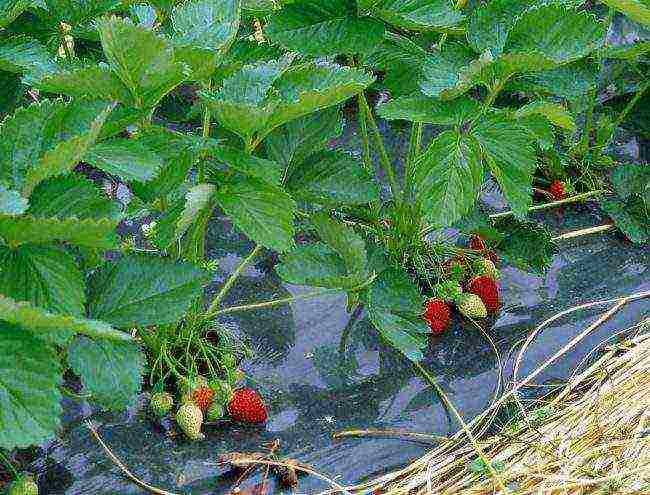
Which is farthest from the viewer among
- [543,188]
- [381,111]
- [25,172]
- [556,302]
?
[543,188]

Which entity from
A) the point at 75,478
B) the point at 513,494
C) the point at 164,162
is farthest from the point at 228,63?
the point at 513,494

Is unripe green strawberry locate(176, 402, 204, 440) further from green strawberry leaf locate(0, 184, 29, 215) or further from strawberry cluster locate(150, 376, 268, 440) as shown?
green strawberry leaf locate(0, 184, 29, 215)

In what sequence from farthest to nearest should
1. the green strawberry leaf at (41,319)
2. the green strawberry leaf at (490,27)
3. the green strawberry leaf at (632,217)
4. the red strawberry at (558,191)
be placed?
the red strawberry at (558,191) < the green strawberry leaf at (632,217) < the green strawberry leaf at (490,27) < the green strawberry leaf at (41,319)

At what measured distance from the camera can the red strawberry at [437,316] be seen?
1621 millimetres

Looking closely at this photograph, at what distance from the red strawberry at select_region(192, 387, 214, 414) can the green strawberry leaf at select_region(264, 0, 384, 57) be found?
1.74 ft

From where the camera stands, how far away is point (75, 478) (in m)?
1.34

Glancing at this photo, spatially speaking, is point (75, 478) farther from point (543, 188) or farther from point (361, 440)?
point (543, 188)

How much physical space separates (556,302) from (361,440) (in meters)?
Answer: 0.51

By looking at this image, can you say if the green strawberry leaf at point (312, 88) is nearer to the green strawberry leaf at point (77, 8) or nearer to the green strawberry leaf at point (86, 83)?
the green strawberry leaf at point (86, 83)

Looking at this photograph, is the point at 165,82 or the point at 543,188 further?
the point at 543,188

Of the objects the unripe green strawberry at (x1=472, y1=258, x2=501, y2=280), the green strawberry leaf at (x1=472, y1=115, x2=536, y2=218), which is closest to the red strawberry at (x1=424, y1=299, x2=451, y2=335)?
the unripe green strawberry at (x1=472, y1=258, x2=501, y2=280)

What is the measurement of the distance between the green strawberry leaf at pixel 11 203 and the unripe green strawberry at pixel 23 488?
1.48ft

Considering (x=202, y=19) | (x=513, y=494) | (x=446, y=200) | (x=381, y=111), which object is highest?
(x=202, y=19)

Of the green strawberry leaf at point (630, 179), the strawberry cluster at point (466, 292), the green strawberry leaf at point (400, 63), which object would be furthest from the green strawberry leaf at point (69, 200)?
the green strawberry leaf at point (630, 179)
